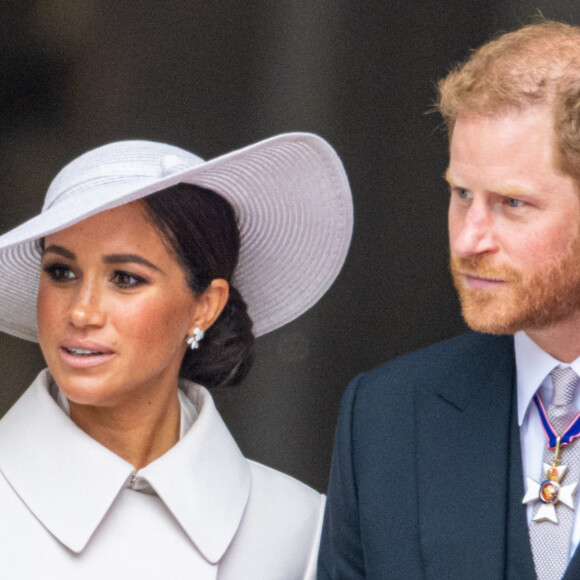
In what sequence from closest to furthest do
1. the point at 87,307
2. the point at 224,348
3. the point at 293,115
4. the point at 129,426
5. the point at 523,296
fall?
the point at 523,296 → the point at 87,307 → the point at 129,426 → the point at 224,348 → the point at 293,115

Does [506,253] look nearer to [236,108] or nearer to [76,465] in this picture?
[76,465]

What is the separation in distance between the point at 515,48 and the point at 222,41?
120cm

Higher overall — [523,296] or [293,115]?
[293,115]

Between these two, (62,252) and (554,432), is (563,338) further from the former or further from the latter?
(62,252)

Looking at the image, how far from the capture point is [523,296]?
2529mm

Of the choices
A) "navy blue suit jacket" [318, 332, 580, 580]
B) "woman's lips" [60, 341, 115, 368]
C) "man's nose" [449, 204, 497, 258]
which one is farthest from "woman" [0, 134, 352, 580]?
"man's nose" [449, 204, 497, 258]

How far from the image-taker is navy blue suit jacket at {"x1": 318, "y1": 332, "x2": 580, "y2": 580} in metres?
2.62

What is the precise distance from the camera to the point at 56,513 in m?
2.80

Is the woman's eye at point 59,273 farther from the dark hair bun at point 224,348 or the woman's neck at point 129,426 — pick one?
the dark hair bun at point 224,348

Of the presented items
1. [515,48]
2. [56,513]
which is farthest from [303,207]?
[56,513]

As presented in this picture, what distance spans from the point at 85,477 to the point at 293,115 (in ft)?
4.33

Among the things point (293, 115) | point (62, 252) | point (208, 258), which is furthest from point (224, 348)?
point (293, 115)

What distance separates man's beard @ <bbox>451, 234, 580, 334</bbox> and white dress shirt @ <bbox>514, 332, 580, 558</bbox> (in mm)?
119

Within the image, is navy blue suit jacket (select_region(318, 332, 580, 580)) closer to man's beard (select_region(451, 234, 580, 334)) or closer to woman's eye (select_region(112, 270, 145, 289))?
man's beard (select_region(451, 234, 580, 334))
